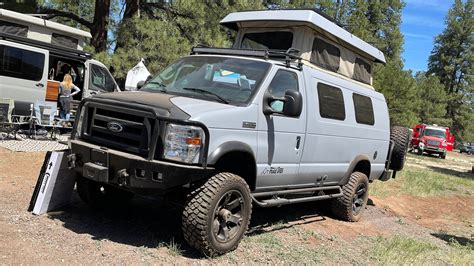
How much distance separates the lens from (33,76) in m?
12.1

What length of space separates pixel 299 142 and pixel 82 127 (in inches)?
106

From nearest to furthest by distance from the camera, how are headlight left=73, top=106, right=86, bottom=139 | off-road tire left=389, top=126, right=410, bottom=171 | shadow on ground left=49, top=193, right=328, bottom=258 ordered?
shadow on ground left=49, top=193, right=328, bottom=258 < headlight left=73, top=106, right=86, bottom=139 < off-road tire left=389, top=126, right=410, bottom=171

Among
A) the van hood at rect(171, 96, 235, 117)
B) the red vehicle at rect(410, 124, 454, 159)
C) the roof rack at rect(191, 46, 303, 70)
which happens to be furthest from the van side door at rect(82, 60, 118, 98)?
the red vehicle at rect(410, 124, 454, 159)

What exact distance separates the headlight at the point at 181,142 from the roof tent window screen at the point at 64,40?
1142 cm

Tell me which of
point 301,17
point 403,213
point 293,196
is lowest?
point 403,213

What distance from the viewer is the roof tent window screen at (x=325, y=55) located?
26.9ft

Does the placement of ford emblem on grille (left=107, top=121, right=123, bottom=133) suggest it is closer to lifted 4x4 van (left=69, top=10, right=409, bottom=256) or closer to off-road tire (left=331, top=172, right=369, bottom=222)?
lifted 4x4 van (left=69, top=10, right=409, bottom=256)

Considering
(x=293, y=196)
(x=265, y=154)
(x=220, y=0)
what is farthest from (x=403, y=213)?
(x=220, y=0)

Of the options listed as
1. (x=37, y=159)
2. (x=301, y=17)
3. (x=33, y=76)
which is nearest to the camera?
(x=301, y=17)

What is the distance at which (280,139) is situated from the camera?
5.93 meters

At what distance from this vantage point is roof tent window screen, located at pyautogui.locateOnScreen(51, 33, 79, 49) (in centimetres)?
1480

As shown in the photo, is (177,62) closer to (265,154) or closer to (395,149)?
(265,154)

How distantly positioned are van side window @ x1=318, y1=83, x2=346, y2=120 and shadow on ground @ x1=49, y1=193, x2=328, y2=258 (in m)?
1.71

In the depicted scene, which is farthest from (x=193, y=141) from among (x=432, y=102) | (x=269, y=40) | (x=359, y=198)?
(x=432, y=102)
